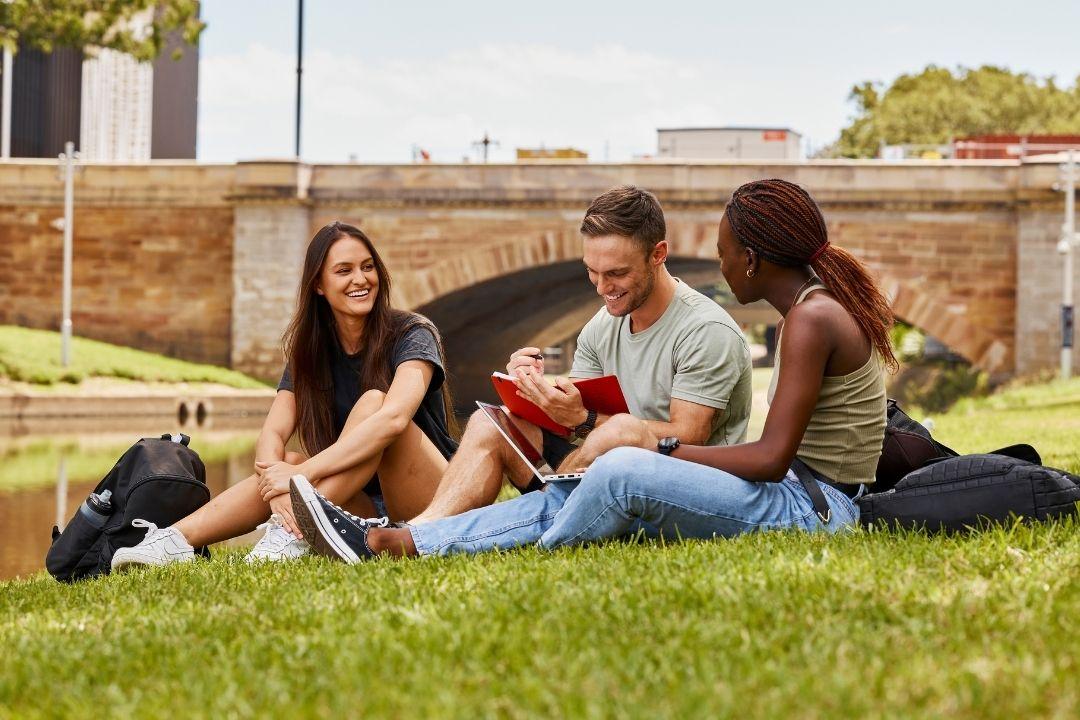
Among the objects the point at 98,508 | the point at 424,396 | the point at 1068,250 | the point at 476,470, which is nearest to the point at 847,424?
the point at 476,470

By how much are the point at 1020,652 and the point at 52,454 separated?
41.0 feet

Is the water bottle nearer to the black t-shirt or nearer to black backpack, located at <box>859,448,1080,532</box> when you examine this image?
the black t-shirt

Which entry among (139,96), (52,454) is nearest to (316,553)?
(52,454)

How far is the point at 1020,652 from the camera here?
2.46 m

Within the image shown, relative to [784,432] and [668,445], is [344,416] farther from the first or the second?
[784,432]

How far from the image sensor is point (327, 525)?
4172 mm

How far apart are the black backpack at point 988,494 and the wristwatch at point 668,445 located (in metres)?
0.64

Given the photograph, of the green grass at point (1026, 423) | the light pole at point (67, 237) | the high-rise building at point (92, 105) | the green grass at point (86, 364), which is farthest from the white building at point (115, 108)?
the green grass at point (1026, 423)

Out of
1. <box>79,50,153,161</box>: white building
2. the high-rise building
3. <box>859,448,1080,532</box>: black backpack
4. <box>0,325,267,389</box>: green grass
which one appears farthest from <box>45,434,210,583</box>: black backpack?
<box>79,50,153,161</box>: white building

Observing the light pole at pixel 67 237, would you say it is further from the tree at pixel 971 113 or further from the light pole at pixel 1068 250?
the tree at pixel 971 113

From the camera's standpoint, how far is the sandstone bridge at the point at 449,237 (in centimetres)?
2070

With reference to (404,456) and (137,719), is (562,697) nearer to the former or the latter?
(137,719)

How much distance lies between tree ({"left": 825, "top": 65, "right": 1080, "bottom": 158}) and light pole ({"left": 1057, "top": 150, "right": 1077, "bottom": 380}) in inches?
954

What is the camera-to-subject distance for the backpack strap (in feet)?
12.6
